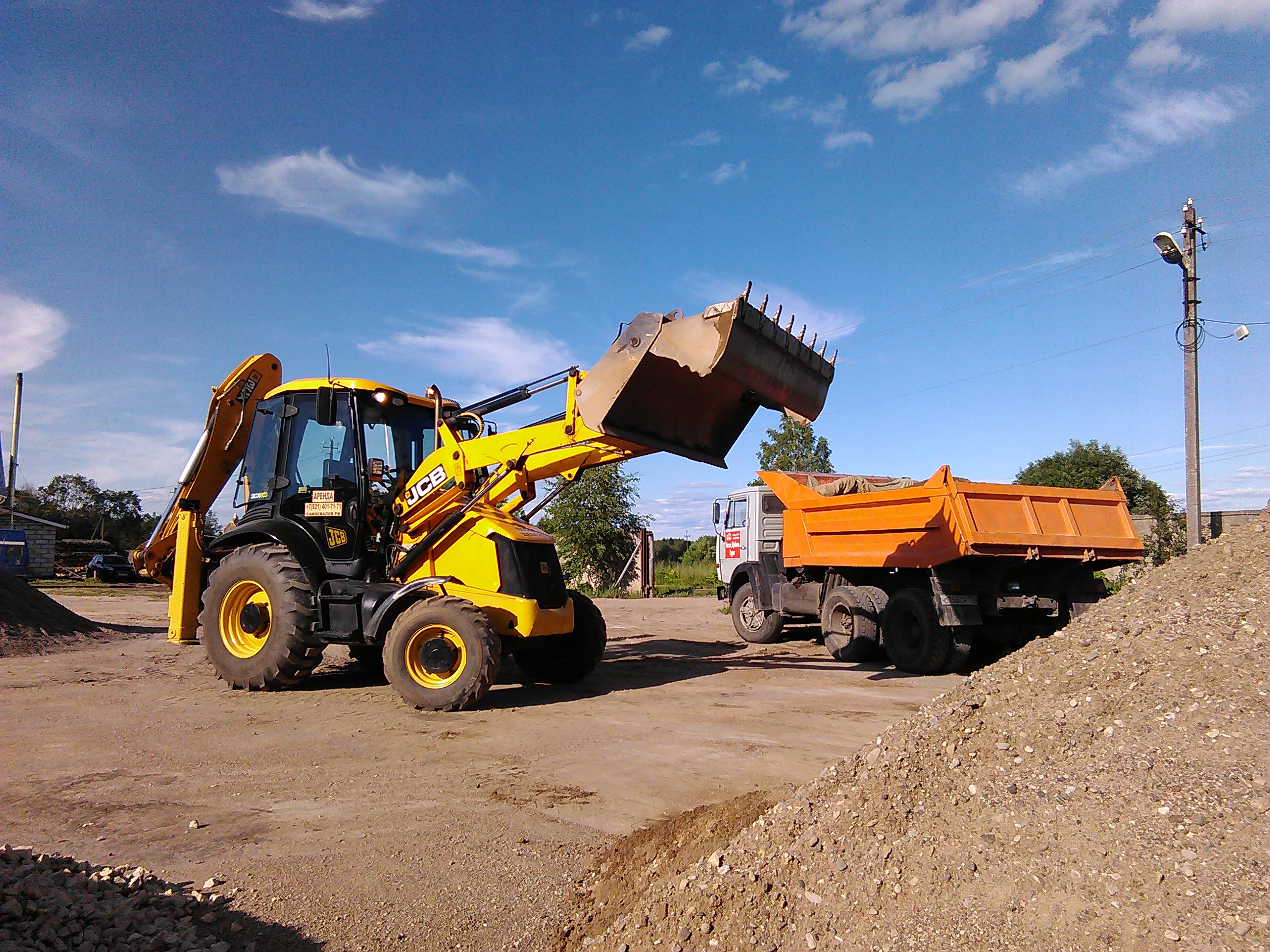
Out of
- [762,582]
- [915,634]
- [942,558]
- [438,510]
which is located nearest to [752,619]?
[762,582]

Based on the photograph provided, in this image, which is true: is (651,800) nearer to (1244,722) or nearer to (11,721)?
(1244,722)

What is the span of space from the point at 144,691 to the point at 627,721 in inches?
198

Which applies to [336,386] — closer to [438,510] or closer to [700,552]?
[438,510]

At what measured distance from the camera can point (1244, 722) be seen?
3.02 metres

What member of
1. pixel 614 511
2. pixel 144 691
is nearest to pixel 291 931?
pixel 144 691

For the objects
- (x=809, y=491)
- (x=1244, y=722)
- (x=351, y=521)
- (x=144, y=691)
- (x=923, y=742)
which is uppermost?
(x=809, y=491)

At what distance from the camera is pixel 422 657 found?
7434 mm

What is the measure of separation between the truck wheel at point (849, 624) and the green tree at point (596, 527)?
1781cm

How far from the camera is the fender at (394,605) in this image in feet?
25.2

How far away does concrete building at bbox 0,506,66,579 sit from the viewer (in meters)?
38.2

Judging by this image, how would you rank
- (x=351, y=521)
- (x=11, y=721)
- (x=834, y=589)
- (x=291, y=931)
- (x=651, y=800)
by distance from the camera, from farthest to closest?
(x=834, y=589) < (x=351, y=521) < (x=11, y=721) < (x=651, y=800) < (x=291, y=931)

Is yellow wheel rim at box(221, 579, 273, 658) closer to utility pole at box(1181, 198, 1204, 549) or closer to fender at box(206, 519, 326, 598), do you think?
fender at box(206, 519, 326, 598)

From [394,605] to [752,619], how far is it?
23.7 ft

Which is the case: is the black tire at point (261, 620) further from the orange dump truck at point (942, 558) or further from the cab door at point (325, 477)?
the orange dump truck at point (942, 558)
